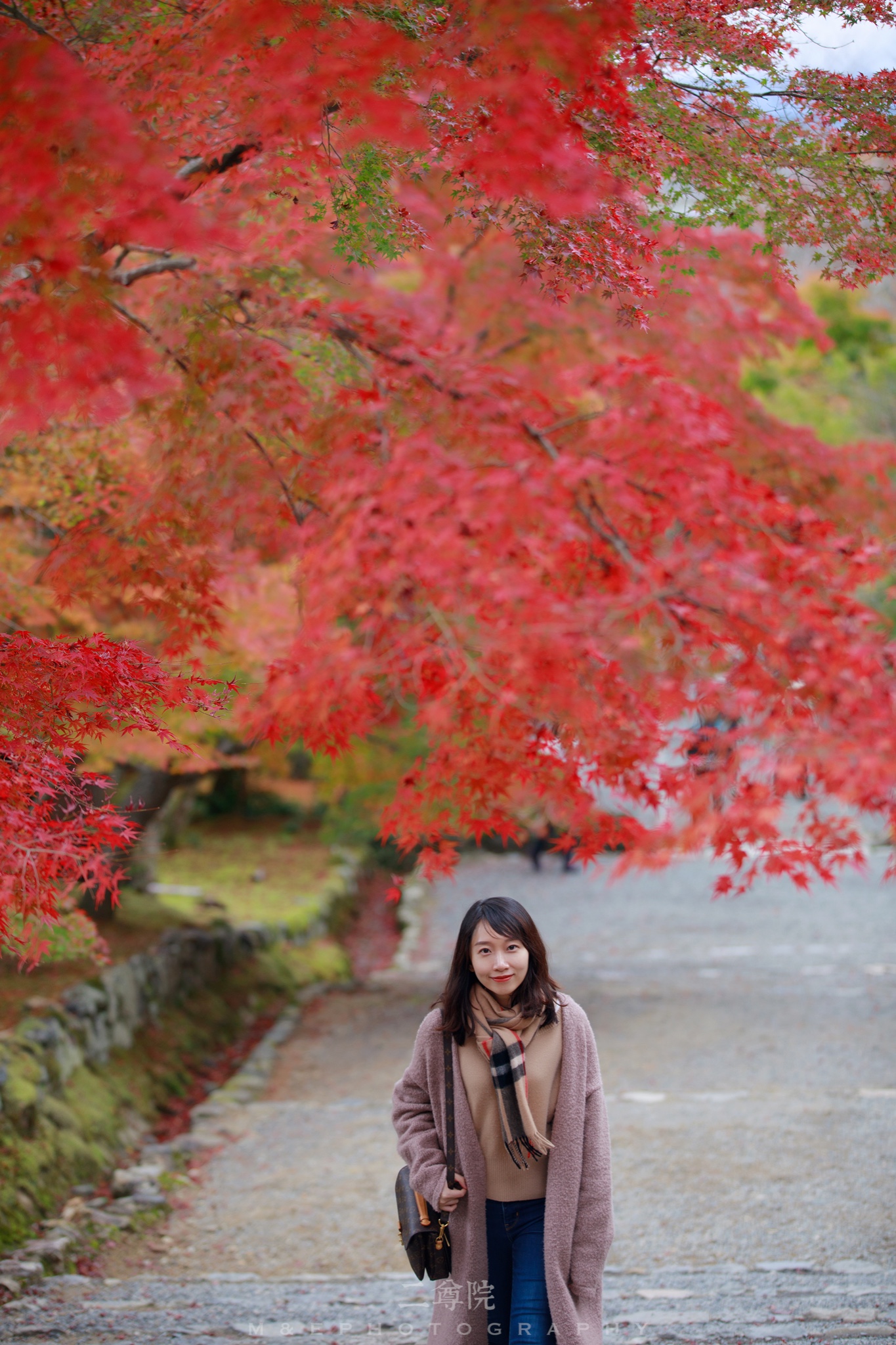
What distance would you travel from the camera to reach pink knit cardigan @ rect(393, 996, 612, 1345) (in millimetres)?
2326

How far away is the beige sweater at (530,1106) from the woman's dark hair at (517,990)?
57 millimetres

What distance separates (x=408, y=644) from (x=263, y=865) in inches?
492

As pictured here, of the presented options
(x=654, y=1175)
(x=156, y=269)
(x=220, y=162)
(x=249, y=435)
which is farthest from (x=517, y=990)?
(x=654, y=1175)

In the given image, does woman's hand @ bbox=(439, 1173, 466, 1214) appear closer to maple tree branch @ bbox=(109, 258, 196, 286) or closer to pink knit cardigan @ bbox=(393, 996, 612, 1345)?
pink knit cardigan @ bbox=(393, 996, 612, 1345)

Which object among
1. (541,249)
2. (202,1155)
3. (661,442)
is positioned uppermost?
(541,249)

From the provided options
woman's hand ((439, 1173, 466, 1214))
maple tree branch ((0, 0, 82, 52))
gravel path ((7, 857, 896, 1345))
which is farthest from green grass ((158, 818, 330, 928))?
maple tree branch ((0, 0, 82, 52))

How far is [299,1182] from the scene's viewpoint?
18.1 ft

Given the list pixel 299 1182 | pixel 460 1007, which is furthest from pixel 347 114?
pixel 299 1182

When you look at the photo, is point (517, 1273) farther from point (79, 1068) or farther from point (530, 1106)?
point (79, 1068)

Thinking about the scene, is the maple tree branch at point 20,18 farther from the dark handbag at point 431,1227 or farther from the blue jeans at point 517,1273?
the blue jeans at point 517,1273

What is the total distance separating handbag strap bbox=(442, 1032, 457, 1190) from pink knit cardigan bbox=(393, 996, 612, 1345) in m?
0.01

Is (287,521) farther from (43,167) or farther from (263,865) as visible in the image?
(263,865)

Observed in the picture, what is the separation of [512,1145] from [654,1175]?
3414mm

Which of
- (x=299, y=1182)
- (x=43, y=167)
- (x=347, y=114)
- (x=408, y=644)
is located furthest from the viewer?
(x=299, y=1182)
